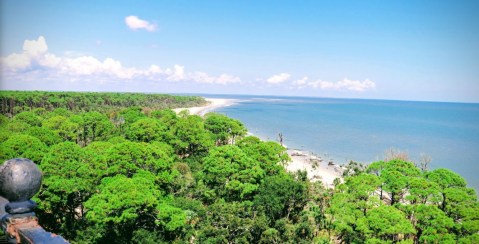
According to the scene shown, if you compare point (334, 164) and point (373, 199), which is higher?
point (373, 199)

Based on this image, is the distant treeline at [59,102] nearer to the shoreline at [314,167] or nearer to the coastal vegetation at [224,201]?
the coastal vegetation at [224,201]

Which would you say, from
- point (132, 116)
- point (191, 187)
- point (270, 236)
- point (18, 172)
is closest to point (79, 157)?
point (191, 187)

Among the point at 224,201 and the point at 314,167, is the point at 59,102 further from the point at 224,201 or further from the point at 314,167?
the point at 224,201

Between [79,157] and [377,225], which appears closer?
[377,225]

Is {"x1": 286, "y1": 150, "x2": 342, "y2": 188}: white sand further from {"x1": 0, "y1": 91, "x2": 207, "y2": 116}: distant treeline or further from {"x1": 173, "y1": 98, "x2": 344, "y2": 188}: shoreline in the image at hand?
{"x1": 0, "y1": 91, "x2": 207, "y2": 116}: distant treeline

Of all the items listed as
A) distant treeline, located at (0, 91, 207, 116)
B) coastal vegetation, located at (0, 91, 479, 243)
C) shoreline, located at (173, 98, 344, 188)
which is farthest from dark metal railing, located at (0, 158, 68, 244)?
distant treeline, located at (0, 91, 207, 116)

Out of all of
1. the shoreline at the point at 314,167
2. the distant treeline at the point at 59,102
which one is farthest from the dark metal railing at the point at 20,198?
the distant treeline at the point at 59,102

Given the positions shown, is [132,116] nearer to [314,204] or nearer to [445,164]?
[314,204]
